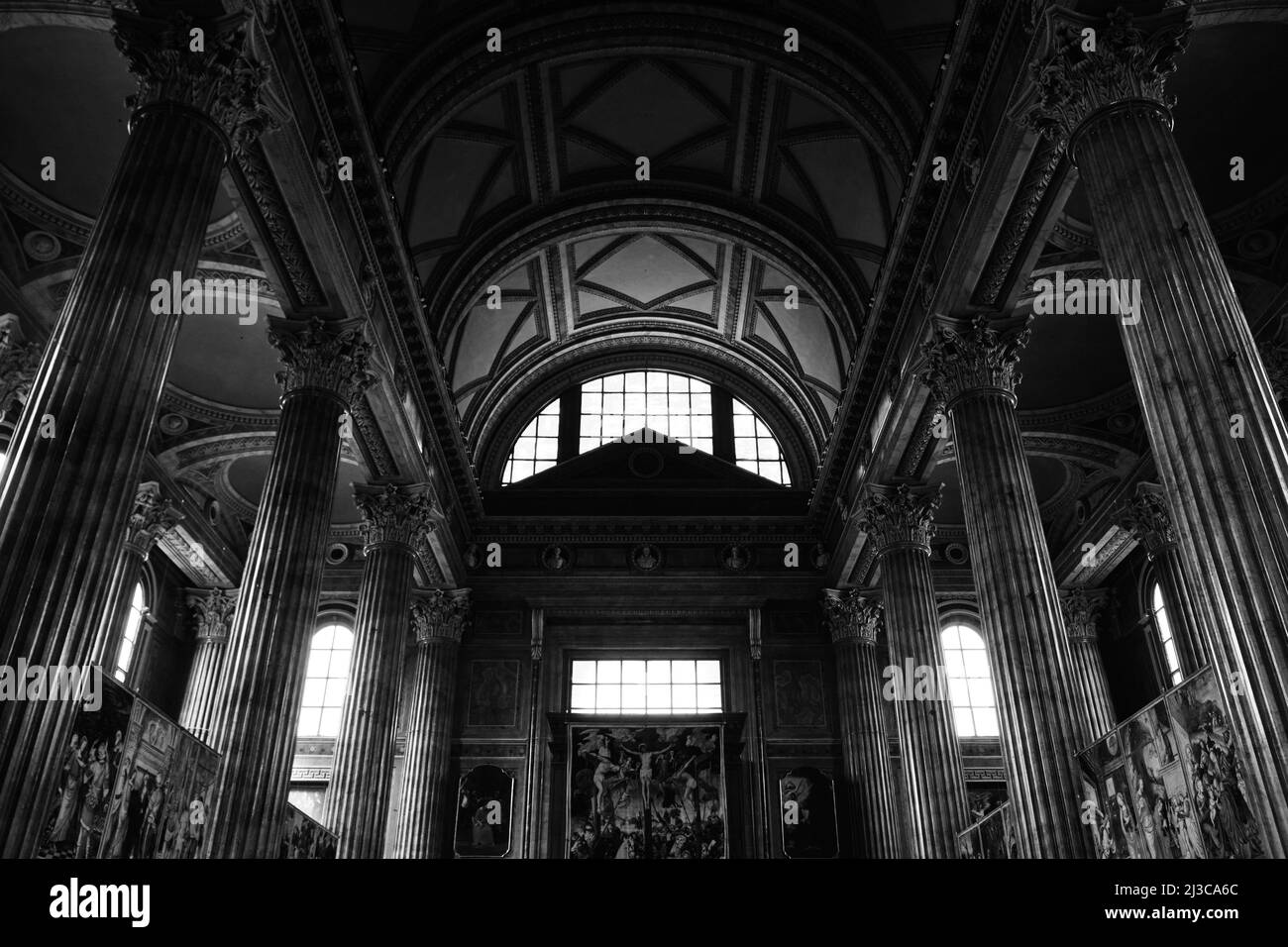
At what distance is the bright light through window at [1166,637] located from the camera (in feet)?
61.8

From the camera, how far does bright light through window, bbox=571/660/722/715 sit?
70.7ft

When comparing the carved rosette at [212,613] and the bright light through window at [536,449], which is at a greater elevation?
the bright light through window at [536,449]

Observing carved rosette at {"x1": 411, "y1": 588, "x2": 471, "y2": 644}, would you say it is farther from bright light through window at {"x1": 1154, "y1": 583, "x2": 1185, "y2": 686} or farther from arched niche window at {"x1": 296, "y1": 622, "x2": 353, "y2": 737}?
bright light through window at {"x1": 1154, "y1": 583, "x2": 1185, "y2": 686}

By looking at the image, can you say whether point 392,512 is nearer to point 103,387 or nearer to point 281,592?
point 281,592

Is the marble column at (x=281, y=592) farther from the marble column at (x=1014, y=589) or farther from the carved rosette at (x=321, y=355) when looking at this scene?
the marble column at (x=1014, y=589)

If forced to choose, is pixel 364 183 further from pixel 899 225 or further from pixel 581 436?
pixel 581 436

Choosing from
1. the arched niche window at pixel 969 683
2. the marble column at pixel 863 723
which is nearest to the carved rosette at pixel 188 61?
the marble column at pixel 863 723

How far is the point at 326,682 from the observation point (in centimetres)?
2203

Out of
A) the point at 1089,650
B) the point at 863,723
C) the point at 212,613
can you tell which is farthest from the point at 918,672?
the point at 212,613

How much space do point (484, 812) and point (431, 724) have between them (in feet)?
7.17

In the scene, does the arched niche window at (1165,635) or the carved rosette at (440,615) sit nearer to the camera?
the arched niche window at (1165,635)

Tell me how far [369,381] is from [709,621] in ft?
36.5

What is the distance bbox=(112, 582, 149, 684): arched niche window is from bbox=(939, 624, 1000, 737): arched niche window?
17.1 m

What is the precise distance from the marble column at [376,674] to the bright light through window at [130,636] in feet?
19.5
